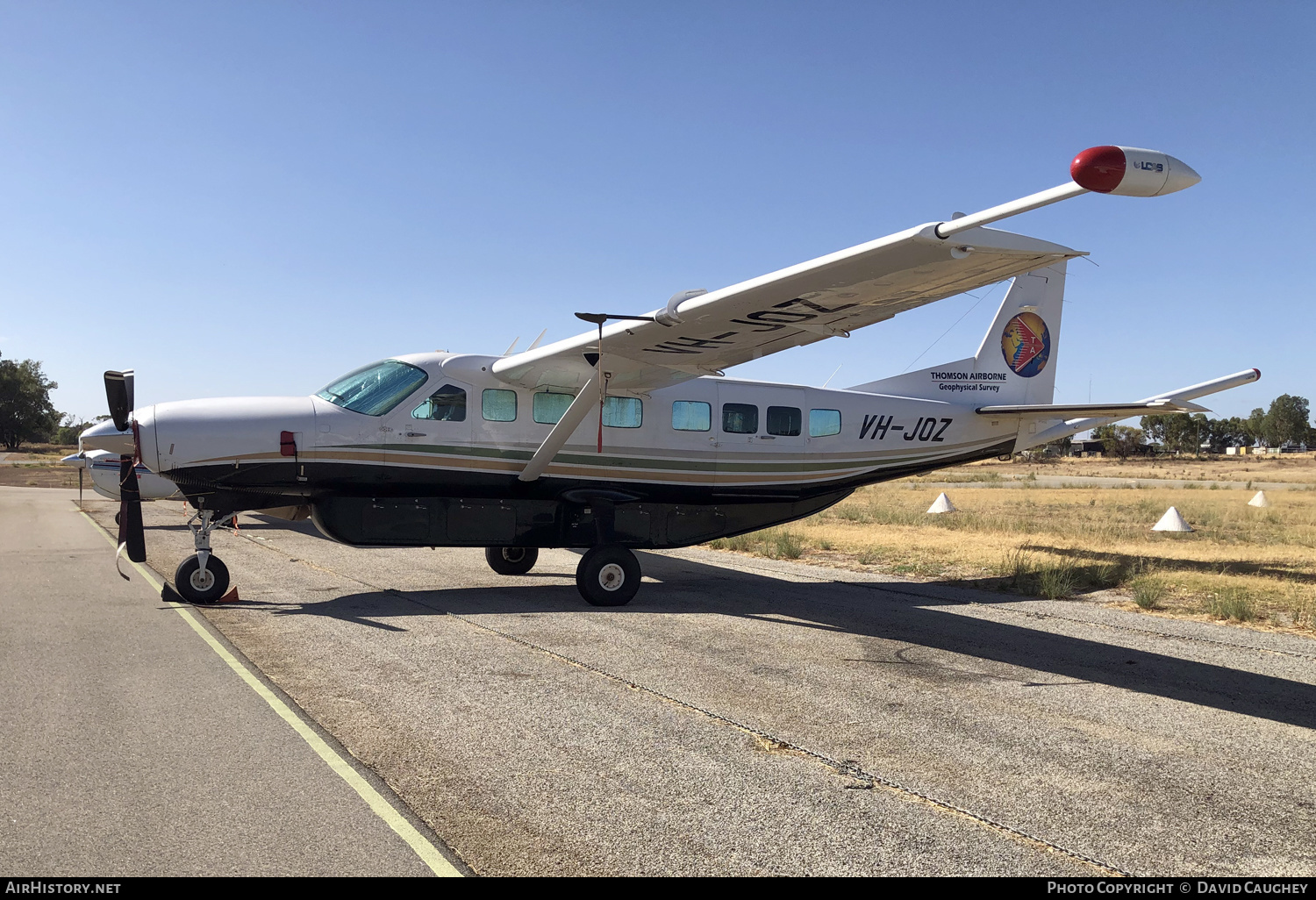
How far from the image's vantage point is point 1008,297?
15086 mm

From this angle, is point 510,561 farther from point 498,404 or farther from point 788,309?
point 788,309

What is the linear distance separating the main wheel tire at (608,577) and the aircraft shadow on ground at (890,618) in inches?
8.7

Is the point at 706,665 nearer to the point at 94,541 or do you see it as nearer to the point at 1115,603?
the point at 1115,603

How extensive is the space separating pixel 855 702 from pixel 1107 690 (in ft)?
7.17

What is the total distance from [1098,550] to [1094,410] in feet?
14.3

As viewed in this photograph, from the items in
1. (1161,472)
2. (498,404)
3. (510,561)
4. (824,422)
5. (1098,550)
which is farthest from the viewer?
(1161,472)

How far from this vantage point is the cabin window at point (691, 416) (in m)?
12.5

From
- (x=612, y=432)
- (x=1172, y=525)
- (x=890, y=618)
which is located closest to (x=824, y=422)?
(x=612, y=432)

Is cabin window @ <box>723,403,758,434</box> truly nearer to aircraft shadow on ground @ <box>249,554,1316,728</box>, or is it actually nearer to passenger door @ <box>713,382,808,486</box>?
passenger door @ <box>713,382,808,486</box>

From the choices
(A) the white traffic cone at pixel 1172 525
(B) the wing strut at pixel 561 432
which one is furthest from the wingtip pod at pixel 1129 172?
(A) the white traffic cone at pixel 1172 525

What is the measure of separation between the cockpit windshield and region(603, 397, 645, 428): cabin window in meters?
2.39

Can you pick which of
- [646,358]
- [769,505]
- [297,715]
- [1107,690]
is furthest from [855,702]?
[769,505]

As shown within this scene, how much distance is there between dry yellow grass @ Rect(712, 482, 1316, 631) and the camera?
11906 millimetres

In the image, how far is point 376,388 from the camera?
442 inches
